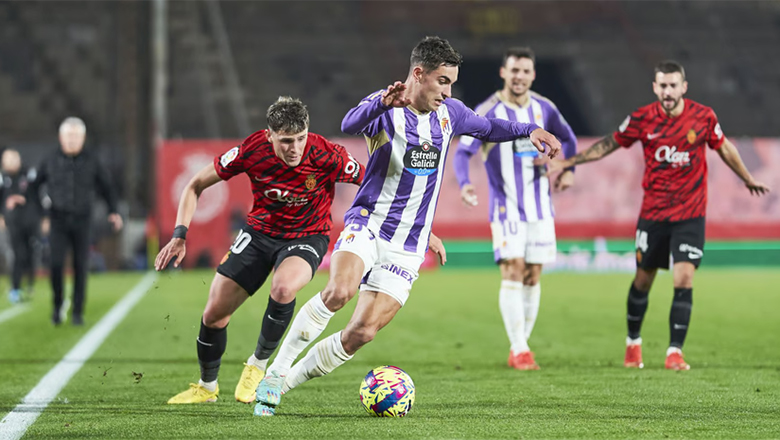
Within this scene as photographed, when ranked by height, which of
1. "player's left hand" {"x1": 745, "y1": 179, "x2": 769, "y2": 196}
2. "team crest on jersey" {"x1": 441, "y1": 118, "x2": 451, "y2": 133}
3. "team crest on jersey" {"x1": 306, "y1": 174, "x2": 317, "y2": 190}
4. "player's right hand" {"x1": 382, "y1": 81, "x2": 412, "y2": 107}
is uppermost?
"player's right hand" {"x1": 382, "y1": 81, "x2": 412, "y2": 107}

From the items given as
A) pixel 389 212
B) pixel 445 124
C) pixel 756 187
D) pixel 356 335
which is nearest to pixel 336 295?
pixel 356 335

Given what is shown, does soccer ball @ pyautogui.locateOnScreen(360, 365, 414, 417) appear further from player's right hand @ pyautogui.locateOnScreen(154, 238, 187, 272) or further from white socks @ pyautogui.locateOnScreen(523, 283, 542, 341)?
white socks @ pyautogui.locateOnScreen(523, 283, 542, 341)

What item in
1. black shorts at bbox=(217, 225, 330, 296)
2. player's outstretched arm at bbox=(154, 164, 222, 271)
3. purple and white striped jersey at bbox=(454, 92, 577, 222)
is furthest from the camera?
purple and white striped jersey at bbox=(454, 92, 577, 222)

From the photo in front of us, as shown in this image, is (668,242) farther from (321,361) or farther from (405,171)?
(321,361)

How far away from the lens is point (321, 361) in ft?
18.0

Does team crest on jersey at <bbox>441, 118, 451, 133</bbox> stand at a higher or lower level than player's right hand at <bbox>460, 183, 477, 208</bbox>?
higher

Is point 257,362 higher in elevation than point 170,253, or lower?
lower

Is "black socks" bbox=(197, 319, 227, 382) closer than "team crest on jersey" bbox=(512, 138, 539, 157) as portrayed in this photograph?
Yes

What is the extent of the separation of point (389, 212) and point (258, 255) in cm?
72

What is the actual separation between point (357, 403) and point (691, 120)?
3.21m

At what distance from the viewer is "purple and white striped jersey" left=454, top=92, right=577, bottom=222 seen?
7910mm

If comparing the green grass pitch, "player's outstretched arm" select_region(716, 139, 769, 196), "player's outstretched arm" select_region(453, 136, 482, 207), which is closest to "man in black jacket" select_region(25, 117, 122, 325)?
the green grass pitch

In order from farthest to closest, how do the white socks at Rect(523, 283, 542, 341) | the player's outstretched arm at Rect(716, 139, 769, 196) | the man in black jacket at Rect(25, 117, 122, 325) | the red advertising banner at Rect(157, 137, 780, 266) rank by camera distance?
the red advertising banner at Rect(157, 137, 780, 266), the man in black jacket at Rect(25, 117, 122, 325), the white socks at Rect(523, 283, 542, 341), the player's outstretched arm at Rect(716, 139, 769, 196)

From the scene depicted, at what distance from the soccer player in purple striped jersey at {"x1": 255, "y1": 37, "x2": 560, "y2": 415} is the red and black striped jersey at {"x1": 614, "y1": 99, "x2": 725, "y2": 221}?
198 cm
